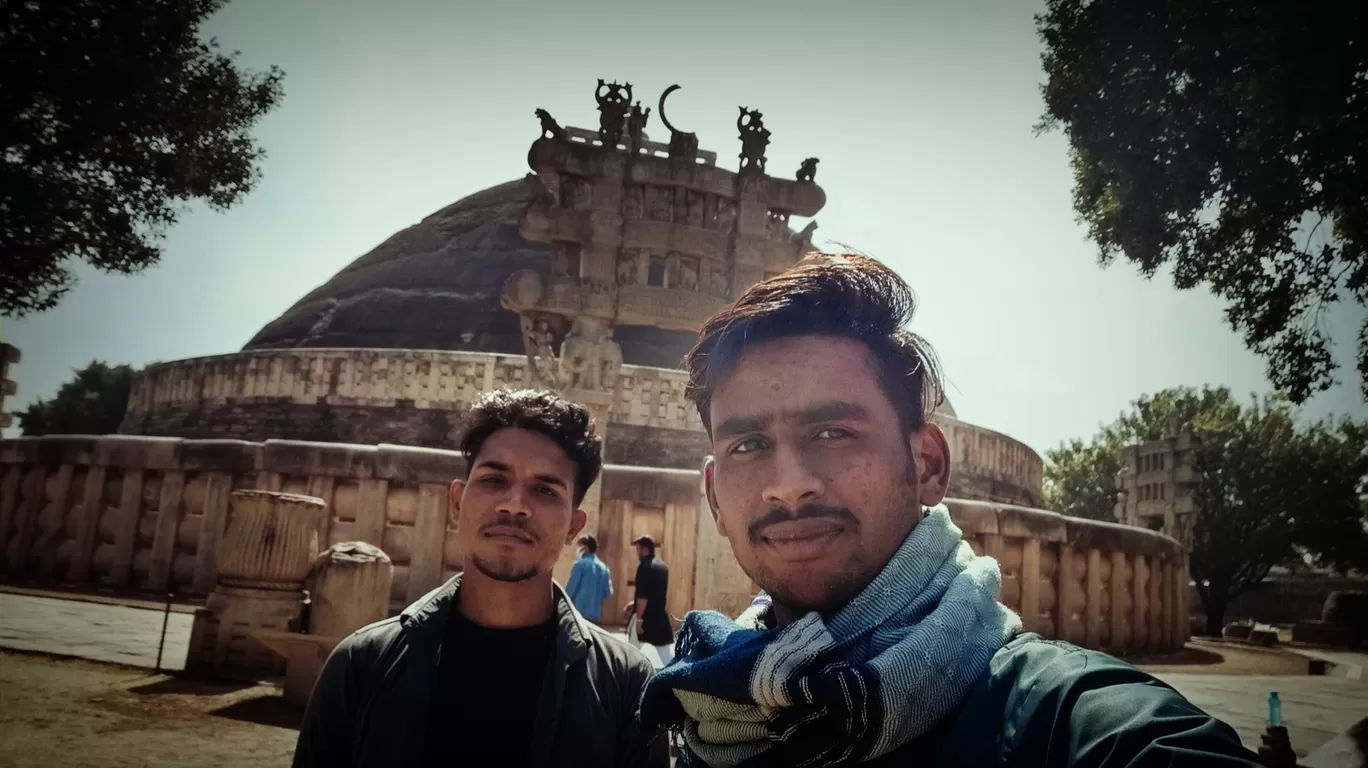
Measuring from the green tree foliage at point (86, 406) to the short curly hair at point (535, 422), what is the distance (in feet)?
129

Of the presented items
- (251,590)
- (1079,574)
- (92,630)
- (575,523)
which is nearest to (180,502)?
(92,630)

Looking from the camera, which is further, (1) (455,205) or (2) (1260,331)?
(1) (455,205)

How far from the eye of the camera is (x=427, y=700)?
6.78 feet

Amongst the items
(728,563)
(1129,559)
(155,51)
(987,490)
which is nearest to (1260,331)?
(1129,559)

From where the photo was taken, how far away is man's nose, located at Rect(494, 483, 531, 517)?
7.92ft

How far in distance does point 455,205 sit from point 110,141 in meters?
31.7

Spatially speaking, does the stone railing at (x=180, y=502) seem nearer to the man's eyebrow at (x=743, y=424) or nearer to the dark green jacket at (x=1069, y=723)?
the man's eyebrow at (x=743, y=424)

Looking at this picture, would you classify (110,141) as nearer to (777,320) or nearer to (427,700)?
(427,700)

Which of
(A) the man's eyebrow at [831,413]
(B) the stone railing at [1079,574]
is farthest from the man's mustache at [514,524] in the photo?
(B) the stone railing at [1079,574]

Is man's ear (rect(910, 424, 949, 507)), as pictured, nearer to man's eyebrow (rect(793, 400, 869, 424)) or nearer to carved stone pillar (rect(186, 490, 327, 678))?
man's eyebrow (rect(793, 400, 869, 424))

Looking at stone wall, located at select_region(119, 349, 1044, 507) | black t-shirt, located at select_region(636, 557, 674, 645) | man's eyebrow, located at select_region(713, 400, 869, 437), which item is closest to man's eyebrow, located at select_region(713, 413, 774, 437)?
man's eyebrow, located at select_region(713, 400, 869, 437)

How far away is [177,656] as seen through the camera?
653cm

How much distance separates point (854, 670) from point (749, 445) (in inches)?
18.1

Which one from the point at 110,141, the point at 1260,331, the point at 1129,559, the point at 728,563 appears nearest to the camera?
the point at 1260,331
